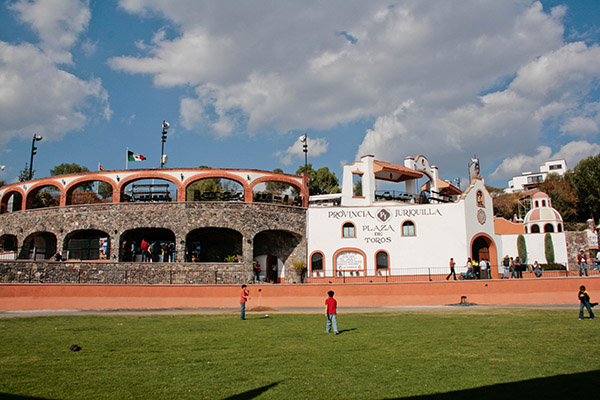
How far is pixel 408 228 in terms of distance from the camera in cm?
3294

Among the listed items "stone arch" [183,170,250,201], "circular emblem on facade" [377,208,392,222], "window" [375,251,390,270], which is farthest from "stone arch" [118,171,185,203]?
"window" [375,251,390,270]

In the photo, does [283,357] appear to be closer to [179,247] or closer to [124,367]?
[124,367]

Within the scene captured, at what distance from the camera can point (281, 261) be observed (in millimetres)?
34844

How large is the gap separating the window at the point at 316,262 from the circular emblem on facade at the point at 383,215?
4991mm

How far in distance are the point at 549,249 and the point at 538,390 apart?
31.6 metres

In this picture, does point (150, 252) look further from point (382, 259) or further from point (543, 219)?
point (543, 219)

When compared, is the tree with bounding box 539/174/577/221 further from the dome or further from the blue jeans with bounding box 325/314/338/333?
the blue jeans with bounding box 325/314/338/333

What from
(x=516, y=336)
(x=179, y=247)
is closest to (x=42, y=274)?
(x=179, y=247)

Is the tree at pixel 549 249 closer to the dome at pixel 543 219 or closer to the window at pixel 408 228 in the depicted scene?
the dome at pixel 543 219

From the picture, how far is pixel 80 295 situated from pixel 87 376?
17.4 m

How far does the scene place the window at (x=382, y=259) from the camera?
32.8 metres

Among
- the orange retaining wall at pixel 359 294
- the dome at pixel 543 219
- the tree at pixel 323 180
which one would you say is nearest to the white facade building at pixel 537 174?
the tree at pixel 323 180

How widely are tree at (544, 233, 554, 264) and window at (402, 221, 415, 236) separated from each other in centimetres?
1135

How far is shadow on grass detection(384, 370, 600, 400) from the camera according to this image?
24.8 feet
